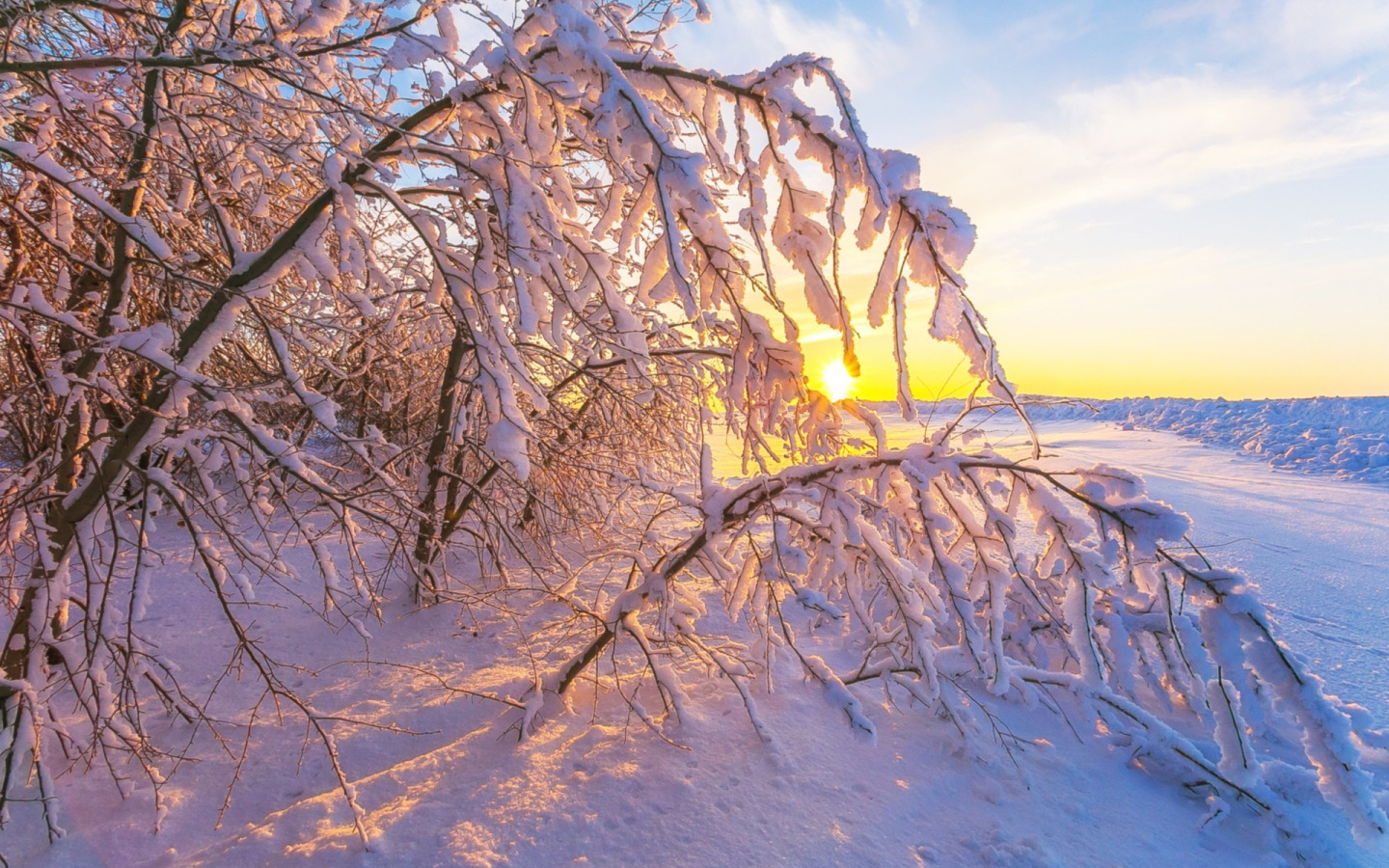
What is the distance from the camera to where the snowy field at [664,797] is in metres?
2.11

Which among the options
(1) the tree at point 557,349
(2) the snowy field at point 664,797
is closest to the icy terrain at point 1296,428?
(2) the snowy field at point 664,797

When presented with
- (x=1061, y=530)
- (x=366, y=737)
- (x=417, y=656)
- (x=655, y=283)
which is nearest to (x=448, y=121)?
(x=655, y=283)

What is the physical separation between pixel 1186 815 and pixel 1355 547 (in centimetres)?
588

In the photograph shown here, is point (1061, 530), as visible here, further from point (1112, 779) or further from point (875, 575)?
point (1112, 779)

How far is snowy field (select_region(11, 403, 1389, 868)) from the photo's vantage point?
2.11 metres

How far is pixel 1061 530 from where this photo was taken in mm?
1716

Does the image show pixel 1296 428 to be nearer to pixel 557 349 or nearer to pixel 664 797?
pixel 664 797

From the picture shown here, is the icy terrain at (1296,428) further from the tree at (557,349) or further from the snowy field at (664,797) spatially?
the tree at (557,349)

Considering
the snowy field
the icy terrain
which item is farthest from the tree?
the icy terrain

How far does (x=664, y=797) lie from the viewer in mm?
2334

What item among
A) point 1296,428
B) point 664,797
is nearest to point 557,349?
Answer: point 664,797

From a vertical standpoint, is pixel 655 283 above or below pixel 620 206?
below

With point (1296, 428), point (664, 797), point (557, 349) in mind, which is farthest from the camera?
point (1296, 428)

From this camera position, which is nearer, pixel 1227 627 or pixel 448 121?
pixel 1227 627
